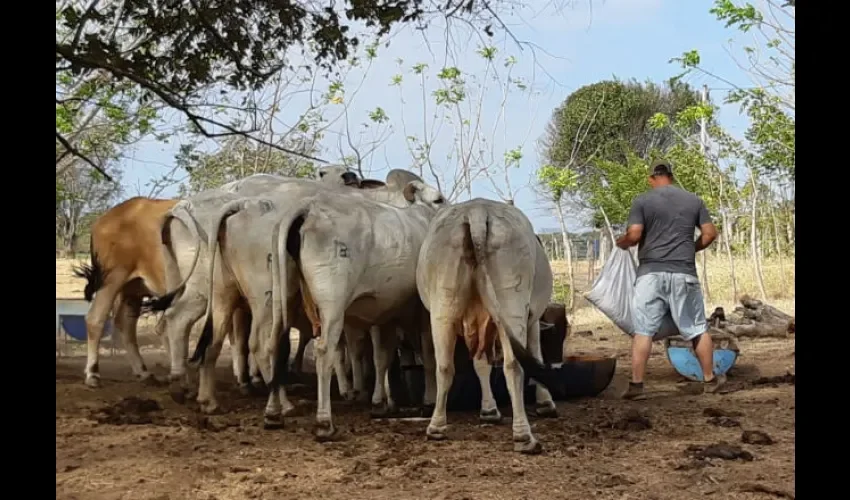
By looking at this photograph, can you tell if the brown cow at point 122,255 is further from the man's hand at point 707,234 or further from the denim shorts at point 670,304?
the man's hand at point 707,234

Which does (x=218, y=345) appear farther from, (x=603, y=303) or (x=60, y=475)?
(x=603, y=303)

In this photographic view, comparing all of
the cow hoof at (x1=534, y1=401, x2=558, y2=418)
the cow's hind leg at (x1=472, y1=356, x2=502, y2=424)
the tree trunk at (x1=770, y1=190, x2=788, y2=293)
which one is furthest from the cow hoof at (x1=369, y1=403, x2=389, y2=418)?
the tree trunk at (x1=770, y1=190, x2=788, y2=293)

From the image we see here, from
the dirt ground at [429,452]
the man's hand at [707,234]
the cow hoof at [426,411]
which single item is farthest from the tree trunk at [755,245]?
the cow hoof at [426,411]

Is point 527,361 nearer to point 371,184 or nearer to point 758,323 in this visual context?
point 371,184

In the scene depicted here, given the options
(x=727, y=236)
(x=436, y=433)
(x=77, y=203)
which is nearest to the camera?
(x=436, y=433)

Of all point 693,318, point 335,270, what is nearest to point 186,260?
point 335,270

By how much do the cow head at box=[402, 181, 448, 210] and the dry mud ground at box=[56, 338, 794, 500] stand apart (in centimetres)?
174

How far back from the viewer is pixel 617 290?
794 cm

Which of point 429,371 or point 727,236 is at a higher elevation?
point 727,236

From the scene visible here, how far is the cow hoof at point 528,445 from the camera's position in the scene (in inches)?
205

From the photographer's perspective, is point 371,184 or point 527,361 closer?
point 527,361

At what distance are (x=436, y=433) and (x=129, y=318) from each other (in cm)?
440

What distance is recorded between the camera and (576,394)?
7.07m
